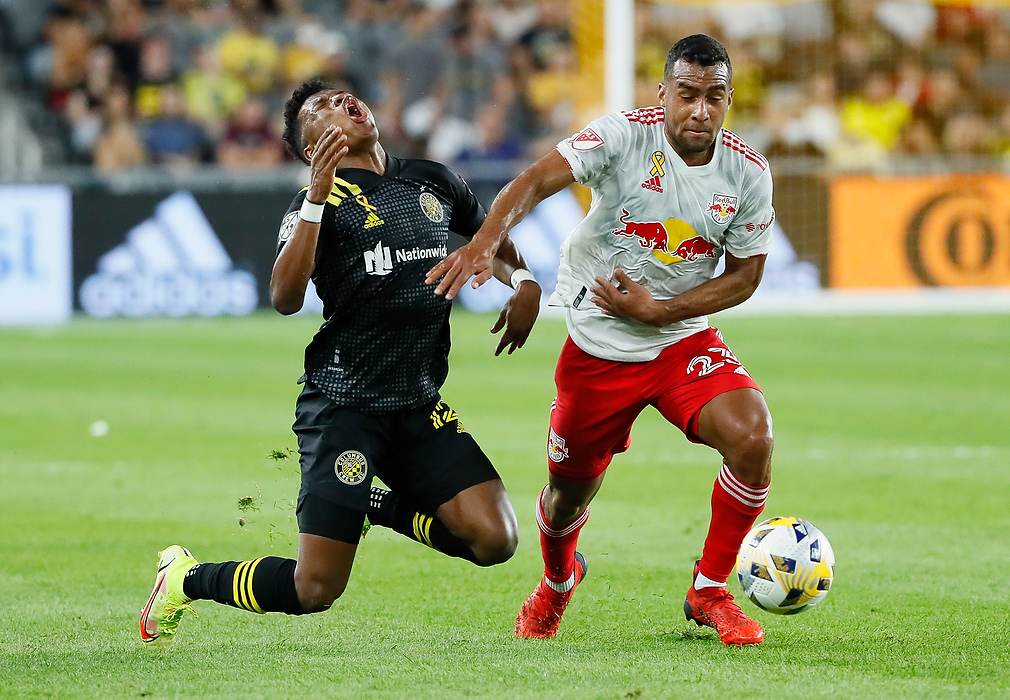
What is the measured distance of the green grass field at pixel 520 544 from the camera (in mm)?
4465

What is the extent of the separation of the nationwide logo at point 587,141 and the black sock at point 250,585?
67.3 inches

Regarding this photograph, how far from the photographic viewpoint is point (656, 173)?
16.7 feet

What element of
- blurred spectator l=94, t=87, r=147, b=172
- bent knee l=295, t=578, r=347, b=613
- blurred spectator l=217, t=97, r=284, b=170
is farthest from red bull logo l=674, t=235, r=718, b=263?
blurred spectator l=94, t=87, r=147, b=172

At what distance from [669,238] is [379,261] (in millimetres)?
1073

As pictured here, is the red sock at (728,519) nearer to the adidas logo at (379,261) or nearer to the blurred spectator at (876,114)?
the adidas logo at (379,261)

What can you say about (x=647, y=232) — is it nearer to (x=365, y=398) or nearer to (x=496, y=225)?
(x=496, y=225)

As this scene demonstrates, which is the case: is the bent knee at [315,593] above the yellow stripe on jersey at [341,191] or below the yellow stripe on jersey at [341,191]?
below

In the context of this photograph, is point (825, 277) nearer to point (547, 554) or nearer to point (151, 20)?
point (151, 20)

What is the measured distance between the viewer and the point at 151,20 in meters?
21.0

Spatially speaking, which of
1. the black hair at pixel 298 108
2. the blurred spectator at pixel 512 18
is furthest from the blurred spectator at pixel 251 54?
the black hair at pixel 298 108

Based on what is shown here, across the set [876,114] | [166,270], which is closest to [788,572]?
[166,270]

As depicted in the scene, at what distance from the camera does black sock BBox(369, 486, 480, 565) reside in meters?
4.97

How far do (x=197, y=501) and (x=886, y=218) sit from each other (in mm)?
12805

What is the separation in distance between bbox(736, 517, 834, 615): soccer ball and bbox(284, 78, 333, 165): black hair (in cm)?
210
